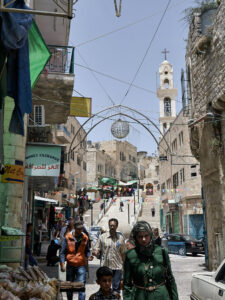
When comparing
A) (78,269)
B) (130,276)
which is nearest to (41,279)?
(78,269)

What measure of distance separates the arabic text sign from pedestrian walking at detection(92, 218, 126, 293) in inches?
181

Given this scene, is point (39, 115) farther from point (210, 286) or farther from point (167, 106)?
point (167, 106)

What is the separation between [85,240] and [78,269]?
0.55m

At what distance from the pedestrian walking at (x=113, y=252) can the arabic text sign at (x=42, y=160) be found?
4.60 meters

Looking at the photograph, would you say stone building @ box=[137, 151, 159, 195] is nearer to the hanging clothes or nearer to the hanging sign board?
the hanging sign board

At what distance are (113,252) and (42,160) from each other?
17.3ft

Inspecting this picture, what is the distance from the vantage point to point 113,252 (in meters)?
6.05

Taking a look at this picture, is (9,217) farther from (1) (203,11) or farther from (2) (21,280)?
(1) (203,11)

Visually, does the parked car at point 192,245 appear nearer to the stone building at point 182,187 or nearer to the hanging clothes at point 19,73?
the stone building at point 182,187

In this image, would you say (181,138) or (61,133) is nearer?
(181,138)

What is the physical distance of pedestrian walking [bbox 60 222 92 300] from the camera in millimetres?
6145

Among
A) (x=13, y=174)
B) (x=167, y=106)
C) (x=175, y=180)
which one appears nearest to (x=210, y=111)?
(x=13, y=174)

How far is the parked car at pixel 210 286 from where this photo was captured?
4.58 meters

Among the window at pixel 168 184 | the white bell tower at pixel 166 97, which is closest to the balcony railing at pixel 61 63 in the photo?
the window at pixel 168 184
